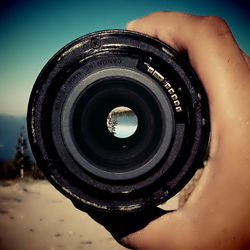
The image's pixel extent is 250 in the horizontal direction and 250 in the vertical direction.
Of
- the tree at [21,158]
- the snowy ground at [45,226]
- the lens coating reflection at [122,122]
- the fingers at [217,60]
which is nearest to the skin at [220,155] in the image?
the fingers at [217,60]

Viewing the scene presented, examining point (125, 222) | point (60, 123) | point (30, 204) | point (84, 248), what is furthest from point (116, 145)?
point (30, 204)

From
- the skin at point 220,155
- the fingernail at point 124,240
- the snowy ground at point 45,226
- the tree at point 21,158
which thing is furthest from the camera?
the tree at point 21,158

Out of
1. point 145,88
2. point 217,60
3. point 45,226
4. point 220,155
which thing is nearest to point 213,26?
point 217,60

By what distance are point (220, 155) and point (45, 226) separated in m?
8.57

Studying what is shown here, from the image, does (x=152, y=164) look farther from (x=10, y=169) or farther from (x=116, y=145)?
(x=10, y=169)

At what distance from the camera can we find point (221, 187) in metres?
0.88

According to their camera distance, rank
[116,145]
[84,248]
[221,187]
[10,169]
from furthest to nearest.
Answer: [10,169] → [84,248] → [116,145] → [221,187]

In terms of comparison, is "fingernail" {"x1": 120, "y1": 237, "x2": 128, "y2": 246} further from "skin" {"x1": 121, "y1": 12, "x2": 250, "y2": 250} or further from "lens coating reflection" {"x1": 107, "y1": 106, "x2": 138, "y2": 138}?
"lens coating reflection" {"x1": 107, "y1": 106, "x2": 138, "y2": 138}

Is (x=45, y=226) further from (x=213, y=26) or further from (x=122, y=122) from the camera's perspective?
(x=213, y=26)

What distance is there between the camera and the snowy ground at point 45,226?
22.8 ft

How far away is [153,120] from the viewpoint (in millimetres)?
998

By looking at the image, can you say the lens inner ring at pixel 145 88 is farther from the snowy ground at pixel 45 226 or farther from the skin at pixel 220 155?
the snowy ground at pixel 45 226

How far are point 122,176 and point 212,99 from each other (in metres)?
0.50

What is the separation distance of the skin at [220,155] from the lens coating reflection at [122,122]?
1.21 feet
